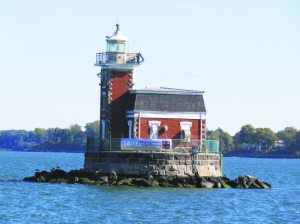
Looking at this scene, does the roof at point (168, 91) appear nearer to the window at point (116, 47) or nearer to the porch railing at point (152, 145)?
the window at point (116, 47)

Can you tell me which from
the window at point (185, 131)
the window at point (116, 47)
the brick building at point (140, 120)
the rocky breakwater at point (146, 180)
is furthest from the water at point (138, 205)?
the window at point (116, 47)

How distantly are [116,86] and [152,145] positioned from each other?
16.1ft

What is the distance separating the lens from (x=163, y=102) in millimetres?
63031

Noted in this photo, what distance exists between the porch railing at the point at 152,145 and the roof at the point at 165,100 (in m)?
2.17

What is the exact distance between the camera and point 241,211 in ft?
171

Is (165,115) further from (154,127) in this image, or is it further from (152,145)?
(152,145)

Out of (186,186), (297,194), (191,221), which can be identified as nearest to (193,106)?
(186,186)

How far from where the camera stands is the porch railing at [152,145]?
202 ft

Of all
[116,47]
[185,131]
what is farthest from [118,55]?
[185,131]

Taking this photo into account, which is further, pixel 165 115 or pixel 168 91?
pixel 168 91

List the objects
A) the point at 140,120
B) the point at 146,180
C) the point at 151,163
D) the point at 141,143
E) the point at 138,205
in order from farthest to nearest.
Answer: the point at 140,120 → the point at 141,143 → the point at 151,163 → the point at 146,180 → the point at 138,205

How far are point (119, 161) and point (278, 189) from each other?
14.7 m

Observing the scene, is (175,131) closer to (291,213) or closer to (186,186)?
(186,186)

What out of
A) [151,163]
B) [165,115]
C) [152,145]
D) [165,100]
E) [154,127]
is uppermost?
[165,100]
